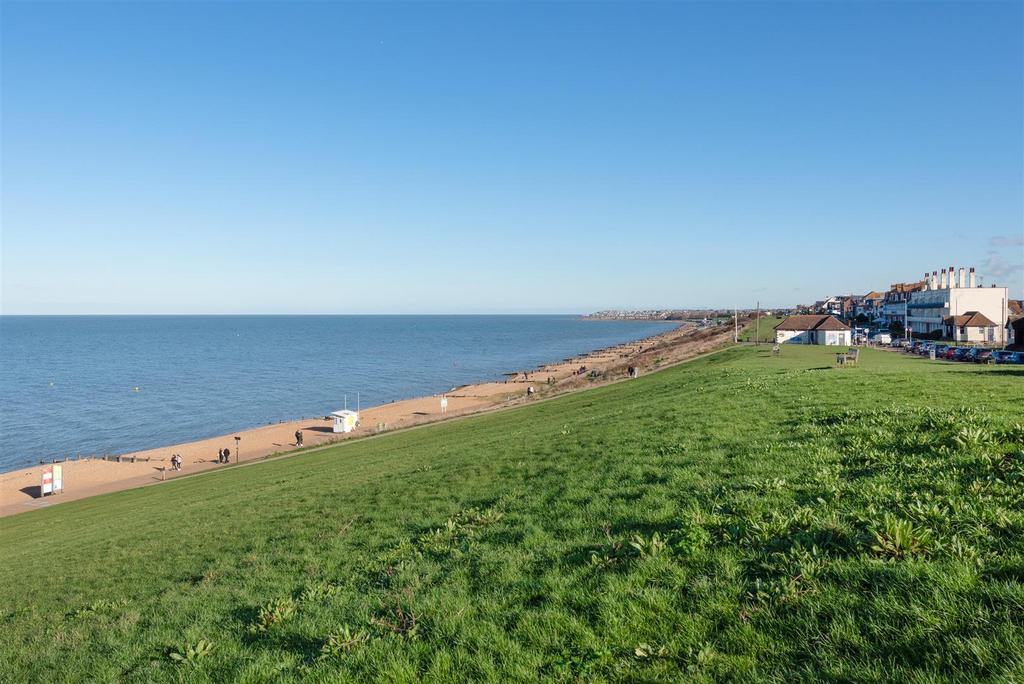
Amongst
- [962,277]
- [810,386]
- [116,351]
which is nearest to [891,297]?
[962,277]

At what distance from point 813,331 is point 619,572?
283 ft

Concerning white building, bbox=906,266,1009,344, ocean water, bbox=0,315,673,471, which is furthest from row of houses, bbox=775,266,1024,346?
ocean water, bbox=0,315,673,471

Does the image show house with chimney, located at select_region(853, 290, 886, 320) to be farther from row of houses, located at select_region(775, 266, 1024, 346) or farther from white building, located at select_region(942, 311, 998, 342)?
white building, located at select_region(942, 311, 998, 342)

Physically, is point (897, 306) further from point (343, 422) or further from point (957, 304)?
point (343, 422)

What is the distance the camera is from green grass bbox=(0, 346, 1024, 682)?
561 cm

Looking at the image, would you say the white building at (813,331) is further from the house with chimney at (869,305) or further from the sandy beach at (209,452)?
the house with chimney at (869,305)

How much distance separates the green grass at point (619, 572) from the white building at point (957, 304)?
329 ft

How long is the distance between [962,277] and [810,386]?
369 ft

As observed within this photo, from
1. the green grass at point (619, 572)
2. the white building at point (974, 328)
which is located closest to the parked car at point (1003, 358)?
the green grass at point (619, 572)

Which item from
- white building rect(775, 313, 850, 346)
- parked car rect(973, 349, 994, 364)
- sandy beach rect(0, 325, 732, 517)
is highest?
white building rect(775, 313, 850, 346)

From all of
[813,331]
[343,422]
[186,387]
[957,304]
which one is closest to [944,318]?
[957,304]

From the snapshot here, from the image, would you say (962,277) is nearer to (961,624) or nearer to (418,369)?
(418,369)

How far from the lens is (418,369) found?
119625 millimetres

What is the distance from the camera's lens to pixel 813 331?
267 feet
